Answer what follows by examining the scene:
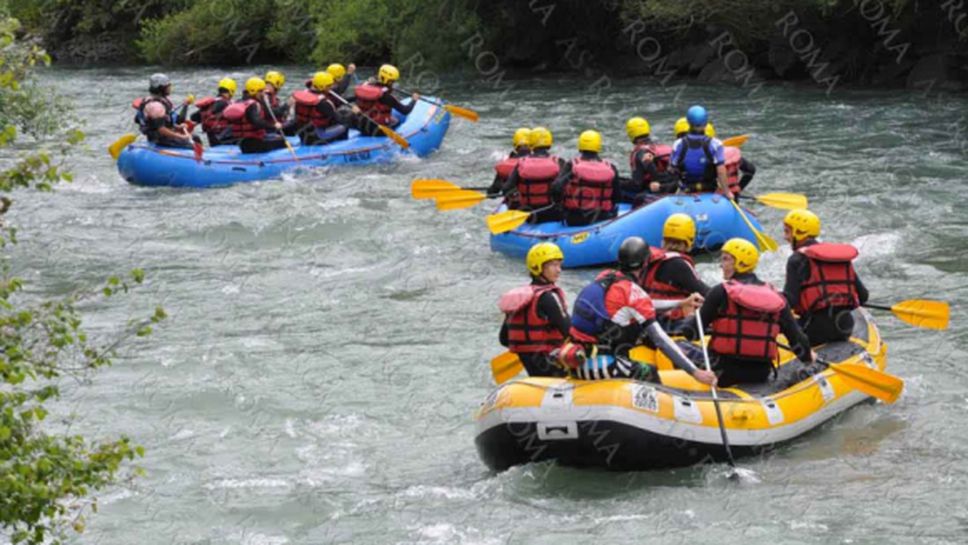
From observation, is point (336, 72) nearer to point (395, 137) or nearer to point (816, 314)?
point (395, 137)

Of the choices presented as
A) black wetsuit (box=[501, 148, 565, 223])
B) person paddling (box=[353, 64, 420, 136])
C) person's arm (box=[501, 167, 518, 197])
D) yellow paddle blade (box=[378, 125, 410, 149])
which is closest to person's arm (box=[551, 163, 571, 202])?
black wetsuit (box=[501, 148, 565, 223])

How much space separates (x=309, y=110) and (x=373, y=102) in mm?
861

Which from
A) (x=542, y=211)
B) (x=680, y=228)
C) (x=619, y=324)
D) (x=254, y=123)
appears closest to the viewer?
(x=619, y=324)

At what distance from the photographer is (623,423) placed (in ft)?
26.6

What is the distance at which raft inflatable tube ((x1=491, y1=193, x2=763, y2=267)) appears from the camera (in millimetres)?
13336

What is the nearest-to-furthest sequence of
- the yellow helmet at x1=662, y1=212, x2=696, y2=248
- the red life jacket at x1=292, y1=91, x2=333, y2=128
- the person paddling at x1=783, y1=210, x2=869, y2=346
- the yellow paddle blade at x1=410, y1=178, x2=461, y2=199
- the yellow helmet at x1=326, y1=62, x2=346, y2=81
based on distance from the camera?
1. the yellow helmet at x1=662, y1=212, x2=696, y2=248
2. the person paddling at x1=783, y1=210, x2=869, y2=346
3. the yellow paddle blade at x1=410, y1=178, x2=461, y2=199
4. the red life jacket at x1=292, y1=91, x2=333, y2=128
5. the yellow helmet at x1=326, y1=62, x2=346, y2=81

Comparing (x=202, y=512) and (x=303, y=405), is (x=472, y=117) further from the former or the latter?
(x=202, y=512)

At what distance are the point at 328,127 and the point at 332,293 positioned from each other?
6.01 meters

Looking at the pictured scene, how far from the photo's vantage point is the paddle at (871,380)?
29.5ft

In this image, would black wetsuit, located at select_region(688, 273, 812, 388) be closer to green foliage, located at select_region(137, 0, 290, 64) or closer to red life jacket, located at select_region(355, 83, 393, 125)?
red life jacket, located at select_region(355, 83, 393, 125)

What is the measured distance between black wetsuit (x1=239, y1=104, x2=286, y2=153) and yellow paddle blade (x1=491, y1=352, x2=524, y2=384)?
9.48 meters

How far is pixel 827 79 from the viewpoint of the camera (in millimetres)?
25156

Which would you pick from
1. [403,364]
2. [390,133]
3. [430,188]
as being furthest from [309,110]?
[403,364]


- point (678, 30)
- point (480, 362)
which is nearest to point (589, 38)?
point (678, 30)
